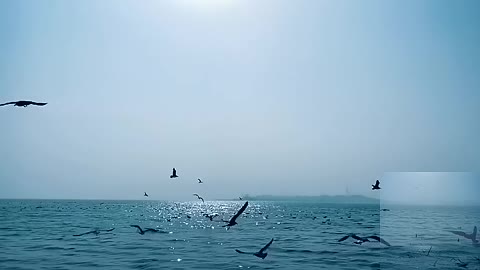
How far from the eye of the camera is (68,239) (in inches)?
1473

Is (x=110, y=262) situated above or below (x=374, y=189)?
below

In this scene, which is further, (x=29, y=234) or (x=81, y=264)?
(x=29, y=234)

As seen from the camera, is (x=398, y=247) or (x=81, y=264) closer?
(x=81, y=264)

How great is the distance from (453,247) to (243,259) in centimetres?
1768

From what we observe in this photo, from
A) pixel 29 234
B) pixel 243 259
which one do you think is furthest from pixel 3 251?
pixel 243 259

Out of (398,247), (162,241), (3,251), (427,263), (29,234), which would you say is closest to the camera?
(427,263)

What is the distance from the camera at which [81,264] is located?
24.6 meters

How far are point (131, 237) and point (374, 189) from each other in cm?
2120

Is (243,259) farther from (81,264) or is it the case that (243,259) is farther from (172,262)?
(81,264)

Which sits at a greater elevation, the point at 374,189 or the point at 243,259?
the point at 374,189

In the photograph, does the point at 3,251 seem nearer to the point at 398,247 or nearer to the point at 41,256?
the point at 41,256

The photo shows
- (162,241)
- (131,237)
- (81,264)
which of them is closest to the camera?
(81,264)

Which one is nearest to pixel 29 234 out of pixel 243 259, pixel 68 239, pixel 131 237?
pixel 68 239

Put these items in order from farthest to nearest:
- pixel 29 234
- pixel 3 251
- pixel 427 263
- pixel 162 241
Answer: pixel 29 234
pixel 162 241
pixel 3 251
pixel 427 263
